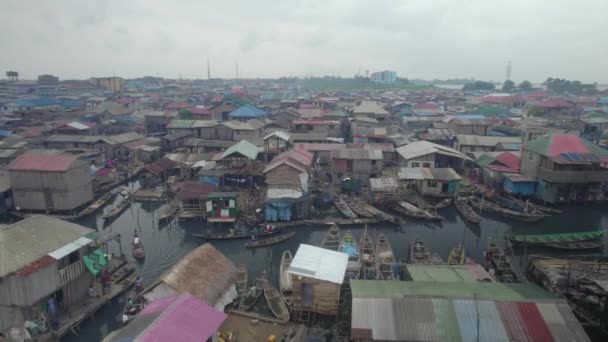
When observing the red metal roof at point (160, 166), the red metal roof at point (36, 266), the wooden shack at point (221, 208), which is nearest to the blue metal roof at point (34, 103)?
the red metal roof at point (160, 166)

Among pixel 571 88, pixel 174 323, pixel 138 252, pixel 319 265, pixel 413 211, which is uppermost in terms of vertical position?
pixel 571 88

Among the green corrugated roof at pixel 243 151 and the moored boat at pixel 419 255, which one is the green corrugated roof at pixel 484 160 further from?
the green corrugated roof at pixel 243 151

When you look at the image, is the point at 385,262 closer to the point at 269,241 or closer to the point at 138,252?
the point at 269,241

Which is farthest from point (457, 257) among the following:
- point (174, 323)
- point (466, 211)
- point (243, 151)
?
point (243, 151)

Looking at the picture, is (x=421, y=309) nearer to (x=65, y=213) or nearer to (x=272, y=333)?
(x=272, y=333)

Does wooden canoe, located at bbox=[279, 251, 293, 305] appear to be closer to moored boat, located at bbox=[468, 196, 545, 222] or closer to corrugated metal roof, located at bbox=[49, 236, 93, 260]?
corrugated metal roof, located at bbox=[49, 236, 93, 260]

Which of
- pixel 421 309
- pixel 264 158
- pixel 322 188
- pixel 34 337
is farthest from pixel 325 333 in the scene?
pixel 264 158
